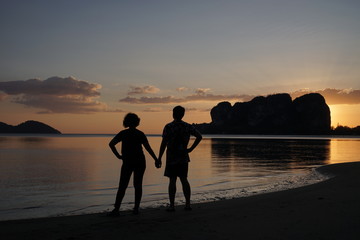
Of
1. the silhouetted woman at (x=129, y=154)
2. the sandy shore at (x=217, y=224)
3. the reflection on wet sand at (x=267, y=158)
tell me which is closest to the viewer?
the sandy shore at (x=217, y=224)

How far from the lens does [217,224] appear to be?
6.53m

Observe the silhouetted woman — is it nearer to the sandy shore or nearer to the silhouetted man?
the silhouetted man

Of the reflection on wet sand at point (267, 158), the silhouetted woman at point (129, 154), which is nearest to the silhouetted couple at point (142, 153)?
the silhouetted woman at point (129, 154)

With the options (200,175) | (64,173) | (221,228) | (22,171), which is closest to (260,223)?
(221,228)

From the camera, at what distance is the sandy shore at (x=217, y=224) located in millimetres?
5770

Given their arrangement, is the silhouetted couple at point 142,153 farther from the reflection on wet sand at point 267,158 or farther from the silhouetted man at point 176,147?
the reflection on wet sand at point 267,158

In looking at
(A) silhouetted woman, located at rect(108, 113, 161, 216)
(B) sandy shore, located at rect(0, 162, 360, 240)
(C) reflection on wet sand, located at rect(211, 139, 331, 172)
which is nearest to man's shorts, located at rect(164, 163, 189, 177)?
(A) silhouetted woman, located at rect(108, 113, 161, 216)

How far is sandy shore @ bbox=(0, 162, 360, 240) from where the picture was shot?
5770 mm

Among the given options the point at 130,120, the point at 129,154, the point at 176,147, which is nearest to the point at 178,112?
the point at 176,147

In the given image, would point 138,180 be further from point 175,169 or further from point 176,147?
point 176,147

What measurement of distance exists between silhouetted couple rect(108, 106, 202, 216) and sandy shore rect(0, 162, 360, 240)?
2.21 feet

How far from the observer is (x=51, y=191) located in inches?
529

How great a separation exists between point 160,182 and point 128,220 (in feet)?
29.8

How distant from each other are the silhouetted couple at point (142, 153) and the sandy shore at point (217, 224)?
2.21ft
